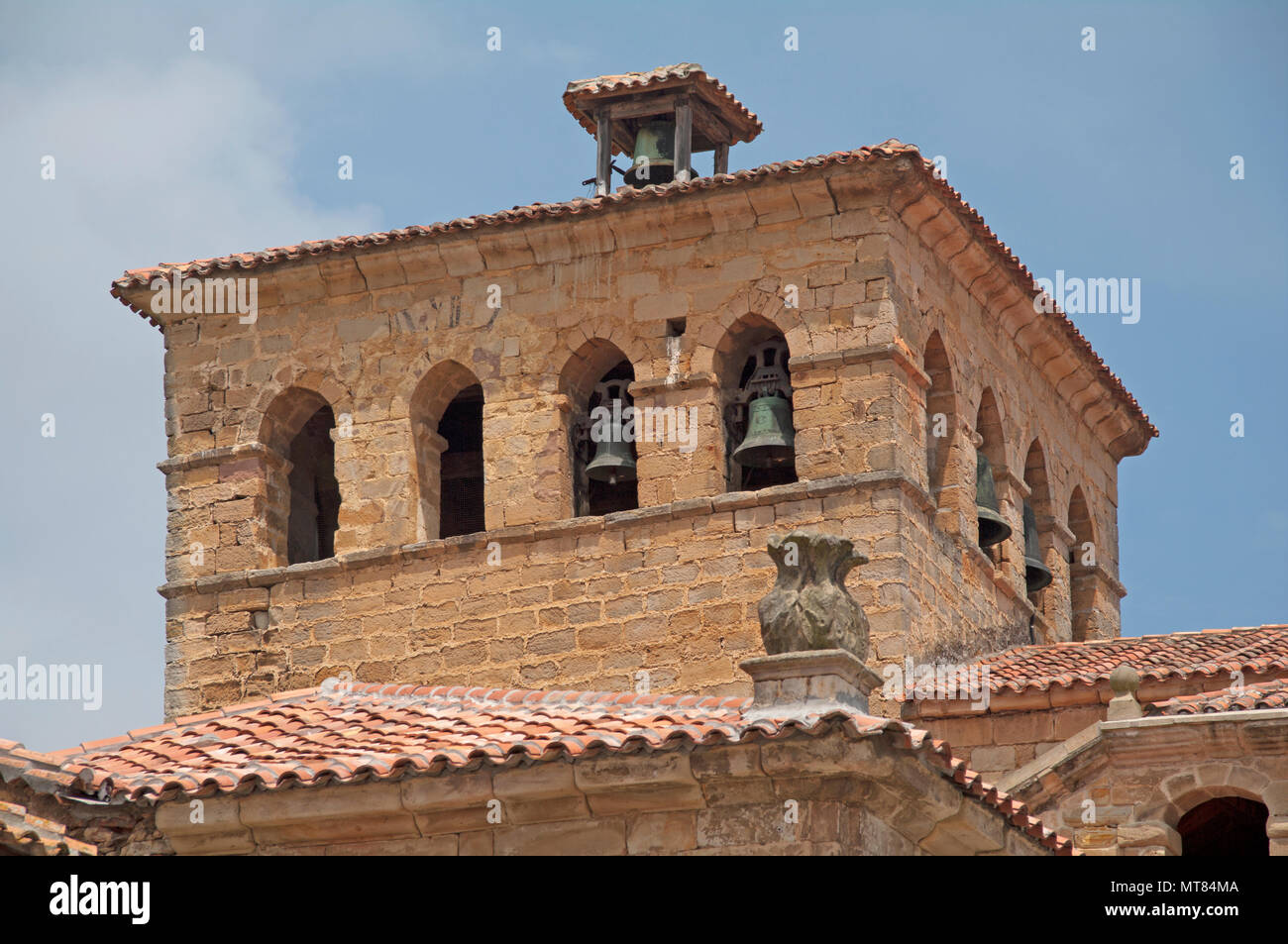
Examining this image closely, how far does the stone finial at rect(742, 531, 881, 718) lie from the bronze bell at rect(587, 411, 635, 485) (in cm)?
659

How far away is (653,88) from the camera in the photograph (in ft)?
74.6

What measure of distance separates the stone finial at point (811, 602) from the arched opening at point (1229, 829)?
4988mm

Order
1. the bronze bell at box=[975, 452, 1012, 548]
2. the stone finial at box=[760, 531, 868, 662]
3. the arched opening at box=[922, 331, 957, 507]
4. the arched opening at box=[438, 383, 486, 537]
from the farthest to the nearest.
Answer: the arched opening at box=[438, 383, 486, 537]
the bronze bell at box=[975, 452, 1012, 548]
the arched opening at box=[922, 331, 957, 507]
the stone finial at box=[760, 531, 868, 662]

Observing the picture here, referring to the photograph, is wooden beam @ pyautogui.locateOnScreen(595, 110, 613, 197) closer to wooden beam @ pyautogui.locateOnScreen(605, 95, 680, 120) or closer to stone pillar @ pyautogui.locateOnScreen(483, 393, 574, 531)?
wooden beam @ pyautogui.locateOnScreen(605, 95, 680, 120)

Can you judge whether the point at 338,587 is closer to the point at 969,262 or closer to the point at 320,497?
the point at 320,497

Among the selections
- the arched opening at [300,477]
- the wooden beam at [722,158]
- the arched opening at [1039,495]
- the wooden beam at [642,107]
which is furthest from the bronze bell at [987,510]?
the arched opening at [300,477]

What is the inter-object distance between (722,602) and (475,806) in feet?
22.9

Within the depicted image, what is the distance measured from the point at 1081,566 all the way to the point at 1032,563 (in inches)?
74.5

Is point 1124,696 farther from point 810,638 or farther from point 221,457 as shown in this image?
point 221,457

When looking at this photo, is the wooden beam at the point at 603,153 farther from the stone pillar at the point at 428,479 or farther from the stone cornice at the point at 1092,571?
the stone cornice at the point at 1092,571

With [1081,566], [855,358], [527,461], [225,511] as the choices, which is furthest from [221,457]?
[1081,566]

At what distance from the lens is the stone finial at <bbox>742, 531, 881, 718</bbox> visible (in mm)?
13516

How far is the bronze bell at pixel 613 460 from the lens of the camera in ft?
68.8

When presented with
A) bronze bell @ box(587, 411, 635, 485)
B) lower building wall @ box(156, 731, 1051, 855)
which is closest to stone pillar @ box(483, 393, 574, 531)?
bronze bell @ box(587, 411, 635, 485)
